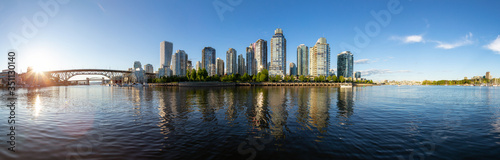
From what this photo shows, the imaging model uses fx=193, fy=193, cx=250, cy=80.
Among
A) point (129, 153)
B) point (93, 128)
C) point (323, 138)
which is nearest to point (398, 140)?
point (323, 138)

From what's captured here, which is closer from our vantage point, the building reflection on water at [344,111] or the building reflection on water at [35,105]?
the building reflection on water at [344,111]

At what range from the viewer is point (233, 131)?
1592cm

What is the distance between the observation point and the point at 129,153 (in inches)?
430

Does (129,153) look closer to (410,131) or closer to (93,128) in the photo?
(93,128)

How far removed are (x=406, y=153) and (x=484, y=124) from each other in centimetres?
1661

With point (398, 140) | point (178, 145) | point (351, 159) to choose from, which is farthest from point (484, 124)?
point (178, 145)

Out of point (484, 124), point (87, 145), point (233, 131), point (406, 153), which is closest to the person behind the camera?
point (406, 153)

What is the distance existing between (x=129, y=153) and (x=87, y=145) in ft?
12.3

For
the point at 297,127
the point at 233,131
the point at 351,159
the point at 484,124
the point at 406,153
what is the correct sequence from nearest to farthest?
the point at 351,159
the point at 406,153
the point at 233,131
the point at 297,127
the point at 484,124

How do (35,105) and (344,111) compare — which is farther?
(35,105)

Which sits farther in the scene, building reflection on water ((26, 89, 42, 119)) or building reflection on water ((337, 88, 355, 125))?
building reflection on water ((26, 89, 42, 119))

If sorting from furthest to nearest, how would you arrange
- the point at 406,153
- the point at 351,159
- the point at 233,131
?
the point at 233,131 < the point at 406,153 < the point at 351,159

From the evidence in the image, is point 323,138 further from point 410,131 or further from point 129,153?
point 129,153

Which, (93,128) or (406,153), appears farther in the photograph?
(93,128)
